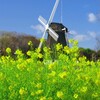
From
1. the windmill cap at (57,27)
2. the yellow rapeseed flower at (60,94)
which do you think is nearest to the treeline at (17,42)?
the windmill cap at (57,27)

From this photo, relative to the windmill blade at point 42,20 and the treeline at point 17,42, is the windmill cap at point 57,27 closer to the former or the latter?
the windmill blade at point 42,20

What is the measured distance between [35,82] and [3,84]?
0.45 metres

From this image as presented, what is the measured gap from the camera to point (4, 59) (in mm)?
8586

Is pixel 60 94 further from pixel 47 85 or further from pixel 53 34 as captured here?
pixel 53 34

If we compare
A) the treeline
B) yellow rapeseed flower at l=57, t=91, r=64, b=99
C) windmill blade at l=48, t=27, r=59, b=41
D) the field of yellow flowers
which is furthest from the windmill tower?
yellow rapeseed flower at l=57, t=91, r=64, b=99

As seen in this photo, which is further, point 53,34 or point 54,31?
point 54,31

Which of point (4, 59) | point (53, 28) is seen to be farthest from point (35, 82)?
point (53, 28)

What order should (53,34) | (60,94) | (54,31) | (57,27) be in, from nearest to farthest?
(60,94) < (53,34) < (54,31) < (57,27)

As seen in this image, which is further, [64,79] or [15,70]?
[15,70]

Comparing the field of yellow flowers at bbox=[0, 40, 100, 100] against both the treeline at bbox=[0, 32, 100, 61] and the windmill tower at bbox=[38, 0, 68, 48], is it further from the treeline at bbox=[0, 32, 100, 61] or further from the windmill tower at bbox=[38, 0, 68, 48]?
the treeline at bbox=[0, 32, 100, 61]

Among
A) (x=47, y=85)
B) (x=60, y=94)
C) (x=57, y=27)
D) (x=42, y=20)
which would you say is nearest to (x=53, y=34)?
(x=42, y=20)

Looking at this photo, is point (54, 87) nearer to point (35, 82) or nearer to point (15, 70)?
point (35, 82)

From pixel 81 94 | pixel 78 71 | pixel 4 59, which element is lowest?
pixel 81 94

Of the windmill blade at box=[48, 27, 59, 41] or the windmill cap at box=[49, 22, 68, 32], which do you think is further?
the windmill cap at box=[49, 22, 68, 32]
